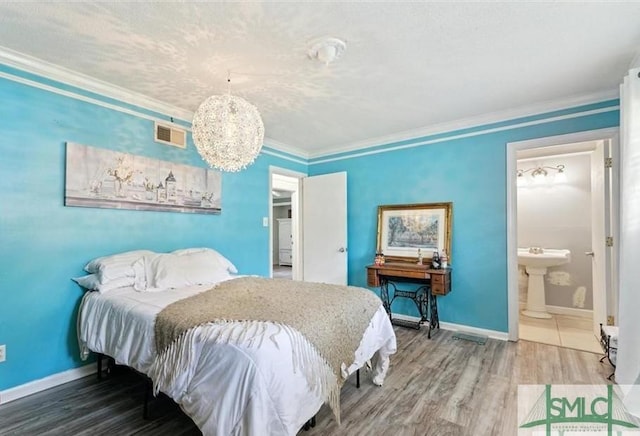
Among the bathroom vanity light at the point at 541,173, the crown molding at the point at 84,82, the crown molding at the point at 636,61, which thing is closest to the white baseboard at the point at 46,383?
the crown molding at the point at 84,82

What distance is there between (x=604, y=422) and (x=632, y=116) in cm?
201

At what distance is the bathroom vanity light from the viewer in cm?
408

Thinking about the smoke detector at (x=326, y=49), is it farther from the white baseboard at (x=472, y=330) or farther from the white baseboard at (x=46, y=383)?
the white baseboard at (x=472, y=330)

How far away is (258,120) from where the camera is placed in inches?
83.9

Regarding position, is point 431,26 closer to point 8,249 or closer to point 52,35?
point 52,35

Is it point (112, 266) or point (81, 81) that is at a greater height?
point (81, 81)

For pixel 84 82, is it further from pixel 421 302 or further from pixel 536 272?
pixel 536 272

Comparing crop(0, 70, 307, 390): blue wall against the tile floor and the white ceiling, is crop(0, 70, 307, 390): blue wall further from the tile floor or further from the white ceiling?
the tile floor

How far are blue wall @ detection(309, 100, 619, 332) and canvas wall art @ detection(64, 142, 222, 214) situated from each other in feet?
7.48

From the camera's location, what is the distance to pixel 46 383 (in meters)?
2.16

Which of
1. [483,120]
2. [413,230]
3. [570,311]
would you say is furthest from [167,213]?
[570,311]

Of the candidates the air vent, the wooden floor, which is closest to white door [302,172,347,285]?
the wooden floor

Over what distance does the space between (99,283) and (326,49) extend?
2.33 meters

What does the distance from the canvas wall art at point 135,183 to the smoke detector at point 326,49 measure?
1790 mm
